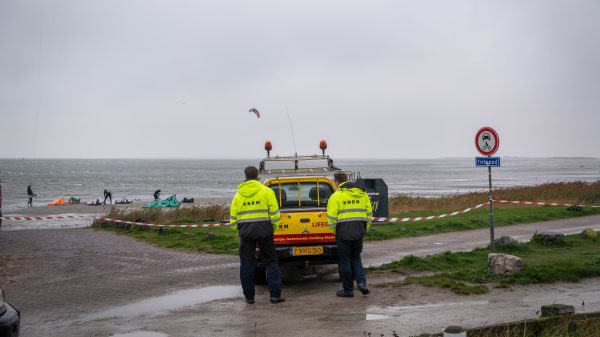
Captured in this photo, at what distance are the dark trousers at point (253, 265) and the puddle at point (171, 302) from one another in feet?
2.52

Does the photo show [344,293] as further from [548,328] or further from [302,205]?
[548,328]

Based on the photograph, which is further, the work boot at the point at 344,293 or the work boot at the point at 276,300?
the work boot at the point at 344,293

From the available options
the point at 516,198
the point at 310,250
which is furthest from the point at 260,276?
the point at 516,198

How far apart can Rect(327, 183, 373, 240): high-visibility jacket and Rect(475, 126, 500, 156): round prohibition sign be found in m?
3.77

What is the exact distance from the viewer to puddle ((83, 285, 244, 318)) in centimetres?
868

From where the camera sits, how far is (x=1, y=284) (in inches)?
447

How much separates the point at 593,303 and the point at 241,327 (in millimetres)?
4879

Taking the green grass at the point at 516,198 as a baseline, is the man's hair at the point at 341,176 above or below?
above

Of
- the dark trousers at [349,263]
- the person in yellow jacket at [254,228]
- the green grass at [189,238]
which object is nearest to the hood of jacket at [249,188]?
the person in yellow jacket at [254,228]

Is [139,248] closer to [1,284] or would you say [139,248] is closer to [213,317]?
[1,284]

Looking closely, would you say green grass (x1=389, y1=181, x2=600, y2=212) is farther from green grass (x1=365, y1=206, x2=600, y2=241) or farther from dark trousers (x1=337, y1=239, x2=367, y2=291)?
dark trousers (x1=337, y1=239, x2=367, y2=291)

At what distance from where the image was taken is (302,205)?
11.2 meters

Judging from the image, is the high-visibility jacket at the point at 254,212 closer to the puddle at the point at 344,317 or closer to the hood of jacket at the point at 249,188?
the hood of jacket at the point at 249,188

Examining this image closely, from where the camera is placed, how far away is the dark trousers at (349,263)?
9.29m
